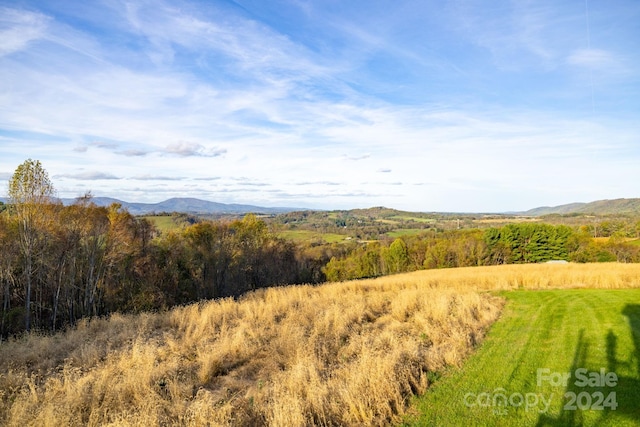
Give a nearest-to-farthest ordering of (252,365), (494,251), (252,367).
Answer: (252,367) → (252,365) → (494,251)

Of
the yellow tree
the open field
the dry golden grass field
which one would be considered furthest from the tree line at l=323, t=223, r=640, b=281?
the open field

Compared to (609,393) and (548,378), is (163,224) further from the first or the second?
(609,393)

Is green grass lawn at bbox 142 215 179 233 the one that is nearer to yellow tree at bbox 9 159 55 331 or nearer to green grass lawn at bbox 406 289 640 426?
yellow tree at bbox 9 159 55 331

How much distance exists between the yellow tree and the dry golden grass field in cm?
847

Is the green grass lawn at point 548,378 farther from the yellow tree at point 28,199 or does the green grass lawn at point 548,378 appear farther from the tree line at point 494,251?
the tree line at point 494,251

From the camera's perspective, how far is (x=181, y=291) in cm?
3122

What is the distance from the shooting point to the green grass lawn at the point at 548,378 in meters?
4.63

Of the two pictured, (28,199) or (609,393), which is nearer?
(609,393)

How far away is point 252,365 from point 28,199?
16.7m

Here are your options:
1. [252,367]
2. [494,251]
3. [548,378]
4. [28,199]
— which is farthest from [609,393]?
[494,251]

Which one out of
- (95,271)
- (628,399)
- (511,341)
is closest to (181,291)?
(95,271)

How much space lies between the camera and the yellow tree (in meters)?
16.8

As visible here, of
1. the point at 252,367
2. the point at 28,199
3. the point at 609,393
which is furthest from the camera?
the point at 28,199

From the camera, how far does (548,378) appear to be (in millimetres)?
5656
